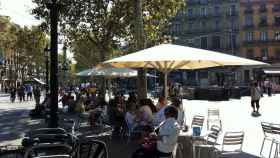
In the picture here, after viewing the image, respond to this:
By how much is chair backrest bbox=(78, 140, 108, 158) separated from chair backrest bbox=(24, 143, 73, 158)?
486 mm

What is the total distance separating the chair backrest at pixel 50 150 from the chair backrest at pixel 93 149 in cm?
49

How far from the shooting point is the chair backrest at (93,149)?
737 cm

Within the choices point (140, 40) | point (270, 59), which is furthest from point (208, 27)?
point (140, 40)

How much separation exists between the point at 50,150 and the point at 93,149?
26.5 inches

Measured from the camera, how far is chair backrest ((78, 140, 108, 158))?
737 cm

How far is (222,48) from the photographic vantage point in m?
93.3

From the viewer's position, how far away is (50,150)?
286 inches

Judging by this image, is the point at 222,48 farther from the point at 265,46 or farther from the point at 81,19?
the point at 81,19

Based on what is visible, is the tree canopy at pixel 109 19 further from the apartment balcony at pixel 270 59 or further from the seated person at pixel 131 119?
the apartment balcony at pixel 270 59

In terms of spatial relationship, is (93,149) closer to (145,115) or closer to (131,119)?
(145,115)

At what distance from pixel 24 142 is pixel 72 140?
0.77 meters

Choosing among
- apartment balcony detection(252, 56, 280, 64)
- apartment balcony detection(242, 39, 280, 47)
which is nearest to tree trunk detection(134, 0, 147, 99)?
apartment balcony detection(252, 56, 280, 64)

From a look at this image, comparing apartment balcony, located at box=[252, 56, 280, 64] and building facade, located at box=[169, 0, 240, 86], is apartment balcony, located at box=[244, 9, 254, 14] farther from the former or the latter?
apartment balcony, located at box=[252, 56, 280, 64]

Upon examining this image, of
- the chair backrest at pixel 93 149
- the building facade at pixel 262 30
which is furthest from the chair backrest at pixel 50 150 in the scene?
the building facade at pixel 262 30
